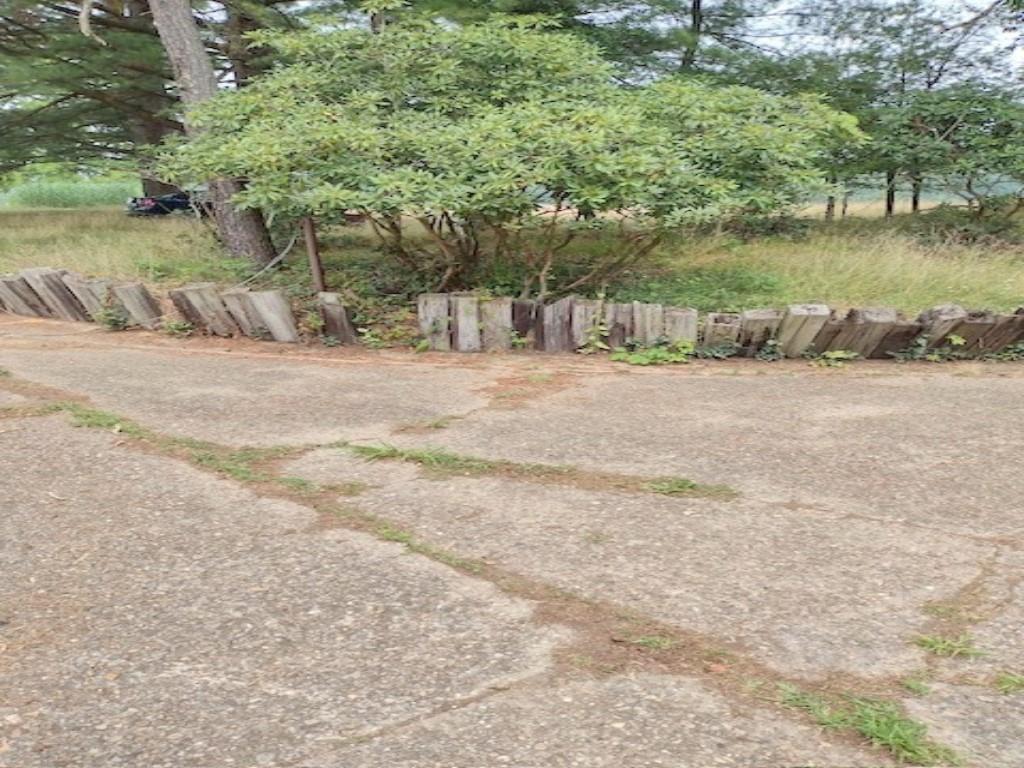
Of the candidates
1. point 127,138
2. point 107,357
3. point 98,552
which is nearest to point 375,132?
point 107,357

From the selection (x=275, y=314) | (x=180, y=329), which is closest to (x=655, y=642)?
(x=275, y=314)

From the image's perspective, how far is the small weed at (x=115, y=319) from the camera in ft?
20.4

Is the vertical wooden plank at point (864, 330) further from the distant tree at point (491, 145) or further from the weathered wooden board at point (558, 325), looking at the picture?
the weathered wooden board at point (558, 325)

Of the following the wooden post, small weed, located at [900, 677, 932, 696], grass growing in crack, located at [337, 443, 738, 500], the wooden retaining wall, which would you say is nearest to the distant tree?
the wooden post

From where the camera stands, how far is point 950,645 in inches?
74.4

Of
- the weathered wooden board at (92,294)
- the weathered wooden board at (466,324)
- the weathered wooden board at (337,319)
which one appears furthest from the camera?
the weathered wooden board at (92,294)

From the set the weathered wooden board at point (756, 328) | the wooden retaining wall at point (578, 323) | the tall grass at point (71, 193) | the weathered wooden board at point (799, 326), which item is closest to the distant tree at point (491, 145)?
the wooden retaining wall at point (578, 323)

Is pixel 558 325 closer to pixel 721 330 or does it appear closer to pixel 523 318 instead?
pixel 523 318

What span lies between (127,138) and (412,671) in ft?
53.4

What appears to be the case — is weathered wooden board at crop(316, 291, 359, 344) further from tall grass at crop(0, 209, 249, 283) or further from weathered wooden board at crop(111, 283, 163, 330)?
tall grass at crop(0, 209, 249, 283)

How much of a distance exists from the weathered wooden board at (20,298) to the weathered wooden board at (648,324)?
15.2ft

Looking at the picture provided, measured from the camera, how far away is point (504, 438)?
137 inches

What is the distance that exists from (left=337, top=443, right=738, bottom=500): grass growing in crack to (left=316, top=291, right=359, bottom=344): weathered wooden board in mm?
2355

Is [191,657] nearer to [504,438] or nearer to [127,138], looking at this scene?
[504,438]
